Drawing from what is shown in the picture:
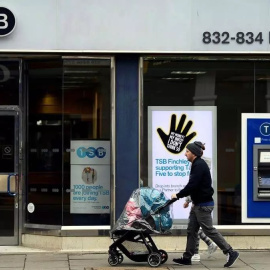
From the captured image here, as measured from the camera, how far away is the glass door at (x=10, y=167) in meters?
11.8

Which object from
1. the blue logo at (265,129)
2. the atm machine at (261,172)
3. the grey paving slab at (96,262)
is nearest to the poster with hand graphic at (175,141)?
the atm machine at (261,172)

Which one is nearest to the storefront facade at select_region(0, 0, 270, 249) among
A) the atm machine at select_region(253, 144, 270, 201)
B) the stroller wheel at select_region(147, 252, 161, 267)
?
the atm machine at select_region(253, 144, 270, 201)

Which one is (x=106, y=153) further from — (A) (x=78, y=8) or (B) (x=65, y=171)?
(A) (x=78, y=8)

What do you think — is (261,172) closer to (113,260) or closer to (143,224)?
(143,224)

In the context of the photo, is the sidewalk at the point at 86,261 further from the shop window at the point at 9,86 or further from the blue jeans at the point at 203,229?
the shop window at the point at 9,86

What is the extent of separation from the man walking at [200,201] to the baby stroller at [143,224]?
0.32 metres

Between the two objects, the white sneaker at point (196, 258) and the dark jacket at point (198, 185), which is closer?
the dark jacket at point (198, 185)

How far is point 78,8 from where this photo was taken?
11.3 m

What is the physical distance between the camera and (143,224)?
9828 millimetres

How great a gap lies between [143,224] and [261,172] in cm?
297

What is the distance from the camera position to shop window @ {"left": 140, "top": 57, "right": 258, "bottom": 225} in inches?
466

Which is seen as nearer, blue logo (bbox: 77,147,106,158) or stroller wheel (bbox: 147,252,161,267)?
stroller wheel (bbox: 147,252,161,267)

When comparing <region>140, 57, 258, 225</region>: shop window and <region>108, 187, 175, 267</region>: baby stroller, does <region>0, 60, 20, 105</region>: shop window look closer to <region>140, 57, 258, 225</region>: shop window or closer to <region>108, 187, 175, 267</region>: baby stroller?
<region>140, 57, 258, 225</region>: shop window

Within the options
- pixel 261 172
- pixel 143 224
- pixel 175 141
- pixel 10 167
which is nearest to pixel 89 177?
pixel 10 167
